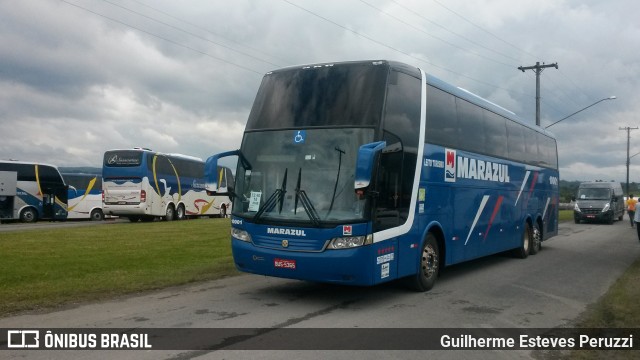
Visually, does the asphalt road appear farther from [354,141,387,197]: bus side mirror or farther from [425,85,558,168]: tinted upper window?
[425,85,558,168]: tinted upper window

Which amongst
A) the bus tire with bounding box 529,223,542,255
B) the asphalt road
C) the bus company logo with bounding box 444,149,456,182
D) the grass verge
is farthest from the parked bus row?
the bus company logo with bounding box 444,149,456,182

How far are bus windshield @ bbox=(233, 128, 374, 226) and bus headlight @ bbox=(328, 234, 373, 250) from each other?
0.90ft

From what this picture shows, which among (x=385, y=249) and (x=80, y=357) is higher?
(x=385, y=249)

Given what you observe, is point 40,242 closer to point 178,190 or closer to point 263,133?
point 263,133

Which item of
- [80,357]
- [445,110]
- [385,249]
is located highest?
[445,110]

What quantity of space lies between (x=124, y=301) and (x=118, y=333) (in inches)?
87.2

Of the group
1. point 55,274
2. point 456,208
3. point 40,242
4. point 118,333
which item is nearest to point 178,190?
→ point 40,242


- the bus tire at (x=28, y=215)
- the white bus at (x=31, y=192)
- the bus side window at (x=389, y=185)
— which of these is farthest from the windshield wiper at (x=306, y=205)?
the bus tire at (x=28, y=215)

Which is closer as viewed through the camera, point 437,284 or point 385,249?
point 385,249

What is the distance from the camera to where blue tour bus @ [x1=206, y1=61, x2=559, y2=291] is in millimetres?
8102

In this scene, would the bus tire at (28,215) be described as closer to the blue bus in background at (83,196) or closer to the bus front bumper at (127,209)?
the blue bus in background at (83,196)

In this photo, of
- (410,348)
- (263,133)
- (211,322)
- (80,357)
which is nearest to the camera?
(80,357)

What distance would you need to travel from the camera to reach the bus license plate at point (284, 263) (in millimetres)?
8289

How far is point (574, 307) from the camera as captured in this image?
8852 mm
